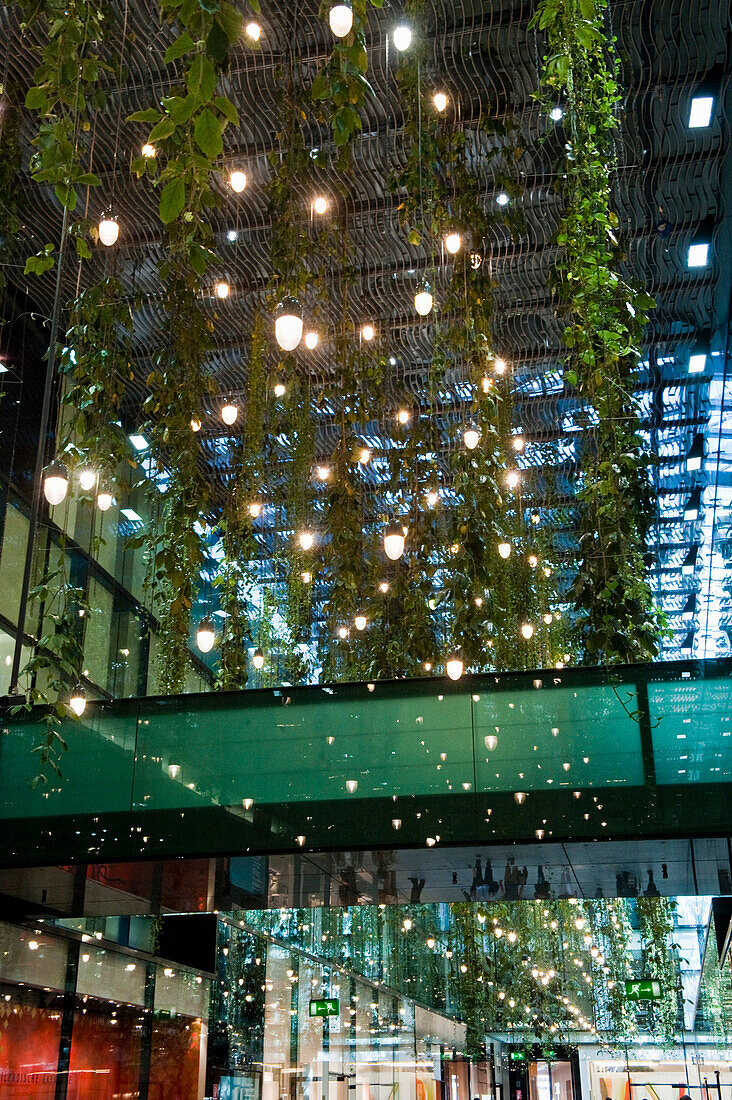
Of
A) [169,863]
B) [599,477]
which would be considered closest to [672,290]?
[599,477]

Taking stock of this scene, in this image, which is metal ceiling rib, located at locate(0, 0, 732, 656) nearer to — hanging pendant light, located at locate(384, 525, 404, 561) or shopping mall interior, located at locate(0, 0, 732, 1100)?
shopping mall interior, located at locate(0, 0, 732, 1100)

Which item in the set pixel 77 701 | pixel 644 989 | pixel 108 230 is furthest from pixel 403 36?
pixel 644 989

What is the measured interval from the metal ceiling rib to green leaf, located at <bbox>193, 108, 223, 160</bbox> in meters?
2.59

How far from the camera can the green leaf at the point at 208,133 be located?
1947 millimetres

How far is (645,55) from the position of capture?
5891 millimetres

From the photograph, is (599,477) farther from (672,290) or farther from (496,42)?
(496,42)

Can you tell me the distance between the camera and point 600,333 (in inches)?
205

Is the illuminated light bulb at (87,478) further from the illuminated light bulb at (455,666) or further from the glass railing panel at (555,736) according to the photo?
the glass railing panel at (555,736)

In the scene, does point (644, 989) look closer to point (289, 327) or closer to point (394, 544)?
point (394, 544)

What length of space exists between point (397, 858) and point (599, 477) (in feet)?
8.48

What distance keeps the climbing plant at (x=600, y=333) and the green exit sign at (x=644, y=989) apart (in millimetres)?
6975

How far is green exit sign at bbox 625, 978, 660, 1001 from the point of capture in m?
12.3

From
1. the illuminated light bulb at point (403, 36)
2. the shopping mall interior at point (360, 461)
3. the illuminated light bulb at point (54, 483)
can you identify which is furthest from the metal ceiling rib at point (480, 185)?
the illuminated light bulb at point (54, 483)

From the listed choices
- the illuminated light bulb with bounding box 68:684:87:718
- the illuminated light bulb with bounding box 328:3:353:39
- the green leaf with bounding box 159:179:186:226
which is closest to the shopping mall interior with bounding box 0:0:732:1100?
the illuminated light bulb with bounding box 68:684:87:718
